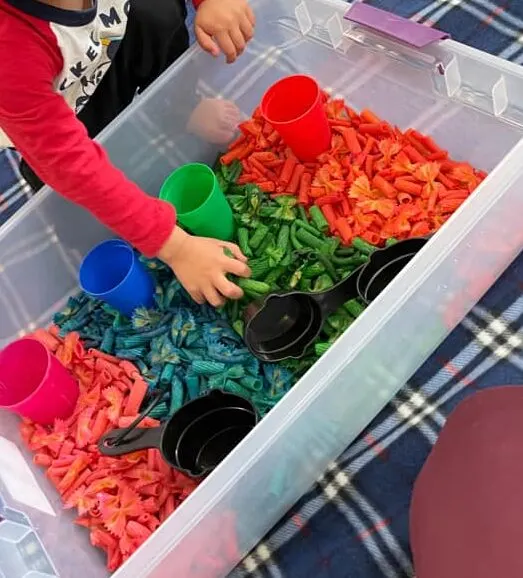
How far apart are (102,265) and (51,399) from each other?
0.18 metres

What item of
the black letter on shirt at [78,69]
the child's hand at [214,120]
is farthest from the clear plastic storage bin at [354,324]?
the black letter on shirt at [78,69]

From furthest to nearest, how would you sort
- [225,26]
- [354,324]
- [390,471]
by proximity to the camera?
[225,26] → [390,471] → [354,324]

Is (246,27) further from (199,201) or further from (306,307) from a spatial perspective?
(306,307)

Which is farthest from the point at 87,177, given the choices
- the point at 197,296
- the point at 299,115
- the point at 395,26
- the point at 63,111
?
the point at 395,26

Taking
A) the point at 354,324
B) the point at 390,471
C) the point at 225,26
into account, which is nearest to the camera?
the point at 354,324

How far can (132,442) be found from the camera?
82 centimetres

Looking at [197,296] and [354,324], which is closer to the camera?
[354,324]

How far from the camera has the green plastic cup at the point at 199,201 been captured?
35.9 inches

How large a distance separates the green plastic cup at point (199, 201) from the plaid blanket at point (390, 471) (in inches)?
11.1

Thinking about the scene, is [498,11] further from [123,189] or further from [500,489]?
[500,489]

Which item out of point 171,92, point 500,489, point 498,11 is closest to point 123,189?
point 171,92

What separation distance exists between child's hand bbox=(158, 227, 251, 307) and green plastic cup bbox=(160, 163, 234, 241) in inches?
1.8

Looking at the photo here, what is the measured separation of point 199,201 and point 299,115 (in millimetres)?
156

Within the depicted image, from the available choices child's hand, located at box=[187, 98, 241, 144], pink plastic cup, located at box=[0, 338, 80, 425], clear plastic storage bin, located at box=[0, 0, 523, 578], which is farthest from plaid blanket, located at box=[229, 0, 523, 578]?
child's hand, located at box=[187, 98, 241, 144]
